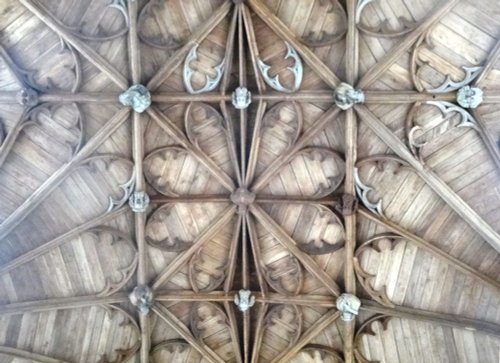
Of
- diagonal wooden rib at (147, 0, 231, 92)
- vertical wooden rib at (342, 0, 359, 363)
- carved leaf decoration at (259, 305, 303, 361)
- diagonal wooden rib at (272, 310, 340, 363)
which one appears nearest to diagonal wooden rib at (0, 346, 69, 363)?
carved leaf decoration at (259, 305, 303, 361)

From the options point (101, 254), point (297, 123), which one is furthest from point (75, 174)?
point (297, 123)

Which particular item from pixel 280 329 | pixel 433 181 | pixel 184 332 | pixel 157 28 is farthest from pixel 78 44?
pixel 280 329

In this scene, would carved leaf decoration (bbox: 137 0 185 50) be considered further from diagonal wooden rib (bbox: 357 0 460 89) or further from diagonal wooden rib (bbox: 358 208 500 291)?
diagonal wooden rib (bbox: 358 208 500 291)

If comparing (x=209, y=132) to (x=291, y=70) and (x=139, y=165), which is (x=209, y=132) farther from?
(x=291, y=70)

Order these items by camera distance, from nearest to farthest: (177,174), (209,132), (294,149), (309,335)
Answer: (294,149) < (209,132) < (177,174) < (309,335)

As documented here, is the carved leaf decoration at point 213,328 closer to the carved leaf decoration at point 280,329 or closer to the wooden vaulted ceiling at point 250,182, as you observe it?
the wooden vaulted ceiling at point 250,182

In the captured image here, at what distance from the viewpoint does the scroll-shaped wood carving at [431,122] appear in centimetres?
1023

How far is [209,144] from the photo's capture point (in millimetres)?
11547

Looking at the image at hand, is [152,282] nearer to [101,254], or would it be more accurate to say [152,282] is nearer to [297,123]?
[101,254]

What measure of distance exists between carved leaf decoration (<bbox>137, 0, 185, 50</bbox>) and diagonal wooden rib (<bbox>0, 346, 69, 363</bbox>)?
632 cm

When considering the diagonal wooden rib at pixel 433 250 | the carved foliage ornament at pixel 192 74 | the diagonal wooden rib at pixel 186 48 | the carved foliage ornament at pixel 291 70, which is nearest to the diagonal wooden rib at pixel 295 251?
the diagonal wooden rib at pixel 433 250

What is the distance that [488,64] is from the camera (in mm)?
9758

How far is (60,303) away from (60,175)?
262 cm

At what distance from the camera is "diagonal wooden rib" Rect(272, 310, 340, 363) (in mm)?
12156
